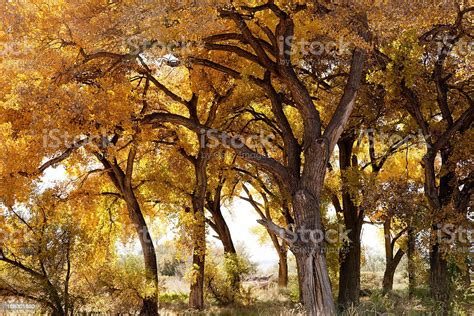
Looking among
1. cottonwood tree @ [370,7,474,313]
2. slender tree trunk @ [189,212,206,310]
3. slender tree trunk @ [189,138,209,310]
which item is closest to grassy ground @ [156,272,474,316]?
slender tree trunk @ [189,212,206,310]

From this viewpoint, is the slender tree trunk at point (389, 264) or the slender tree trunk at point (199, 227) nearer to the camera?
the slender tree trunk at point (199, 227)

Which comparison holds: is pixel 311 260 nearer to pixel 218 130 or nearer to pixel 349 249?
pixel 218 130

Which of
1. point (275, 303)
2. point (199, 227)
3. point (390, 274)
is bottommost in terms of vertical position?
point (275, 303)

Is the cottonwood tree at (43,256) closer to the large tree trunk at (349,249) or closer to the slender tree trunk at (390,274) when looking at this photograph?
the large tree trunk at (349,249)

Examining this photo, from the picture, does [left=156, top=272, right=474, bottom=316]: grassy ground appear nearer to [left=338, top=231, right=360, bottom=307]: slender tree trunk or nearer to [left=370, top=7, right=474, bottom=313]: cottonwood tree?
[left=338, top=231, right=360, bottom=307]: slender tree trunk

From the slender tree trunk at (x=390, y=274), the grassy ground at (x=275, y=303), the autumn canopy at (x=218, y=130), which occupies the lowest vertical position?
the grassy ground at (x=275, y=303)

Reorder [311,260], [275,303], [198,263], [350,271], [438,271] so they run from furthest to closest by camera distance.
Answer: [275,303] < [198,263] < [350,271] < [438,271] < [311,260]

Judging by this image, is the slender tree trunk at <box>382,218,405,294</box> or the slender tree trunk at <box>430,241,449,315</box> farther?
the slender tree trunk at <box>382,218,405,294</box>

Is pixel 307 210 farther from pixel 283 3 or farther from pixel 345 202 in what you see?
pixel 345 202

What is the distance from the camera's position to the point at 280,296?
22047 millimetres

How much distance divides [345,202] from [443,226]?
495cm

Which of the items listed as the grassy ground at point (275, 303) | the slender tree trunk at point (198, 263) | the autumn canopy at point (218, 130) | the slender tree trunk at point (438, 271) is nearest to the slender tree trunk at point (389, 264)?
the grassy ground at point (275, 303)

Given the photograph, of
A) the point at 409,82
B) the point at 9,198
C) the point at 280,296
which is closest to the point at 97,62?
the point at 9,198

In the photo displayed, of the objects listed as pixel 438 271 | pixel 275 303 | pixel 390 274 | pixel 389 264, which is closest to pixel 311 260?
pixel 438 271
